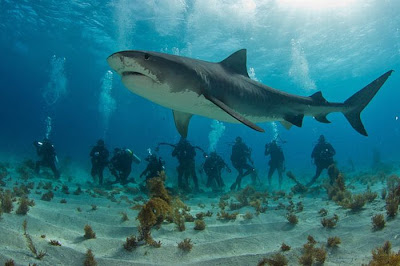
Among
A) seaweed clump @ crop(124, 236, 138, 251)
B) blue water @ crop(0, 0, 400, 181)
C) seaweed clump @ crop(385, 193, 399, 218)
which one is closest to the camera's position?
seaweed clump @ crop(124, 236, 138, 251)

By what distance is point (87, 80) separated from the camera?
6316 centimetres

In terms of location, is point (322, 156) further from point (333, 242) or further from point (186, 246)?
point (186, 246)

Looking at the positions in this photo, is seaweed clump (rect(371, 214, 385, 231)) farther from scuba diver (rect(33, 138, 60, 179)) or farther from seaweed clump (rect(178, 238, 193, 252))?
scuba diver (rect(33, 138, 60, 179))

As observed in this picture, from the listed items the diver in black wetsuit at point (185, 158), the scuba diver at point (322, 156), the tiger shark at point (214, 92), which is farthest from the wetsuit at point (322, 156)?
the tiger shark at point (214, 92)

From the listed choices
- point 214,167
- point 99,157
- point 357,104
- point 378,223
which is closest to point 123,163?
point 99,157

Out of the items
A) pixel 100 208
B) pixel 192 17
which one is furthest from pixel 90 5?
pixel 100 208

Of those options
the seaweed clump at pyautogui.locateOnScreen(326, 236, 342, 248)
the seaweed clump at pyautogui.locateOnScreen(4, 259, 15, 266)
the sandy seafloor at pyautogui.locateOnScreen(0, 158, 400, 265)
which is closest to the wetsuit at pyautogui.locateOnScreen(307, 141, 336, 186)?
the sandy seafloor at pyautogui.locateOnScreen(0, 158, 400, 265)

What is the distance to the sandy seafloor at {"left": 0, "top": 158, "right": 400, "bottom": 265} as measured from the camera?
12.6 ft

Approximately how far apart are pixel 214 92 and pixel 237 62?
1.58 meters

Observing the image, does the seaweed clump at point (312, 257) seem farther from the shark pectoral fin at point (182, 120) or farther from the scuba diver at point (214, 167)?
the scuba diver at point (214, 167)

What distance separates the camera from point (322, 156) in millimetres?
13508

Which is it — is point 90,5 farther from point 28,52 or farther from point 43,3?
point 28,52

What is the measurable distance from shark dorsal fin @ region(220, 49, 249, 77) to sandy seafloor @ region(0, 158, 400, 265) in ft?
11.6

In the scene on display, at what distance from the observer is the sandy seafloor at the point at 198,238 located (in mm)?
3841
